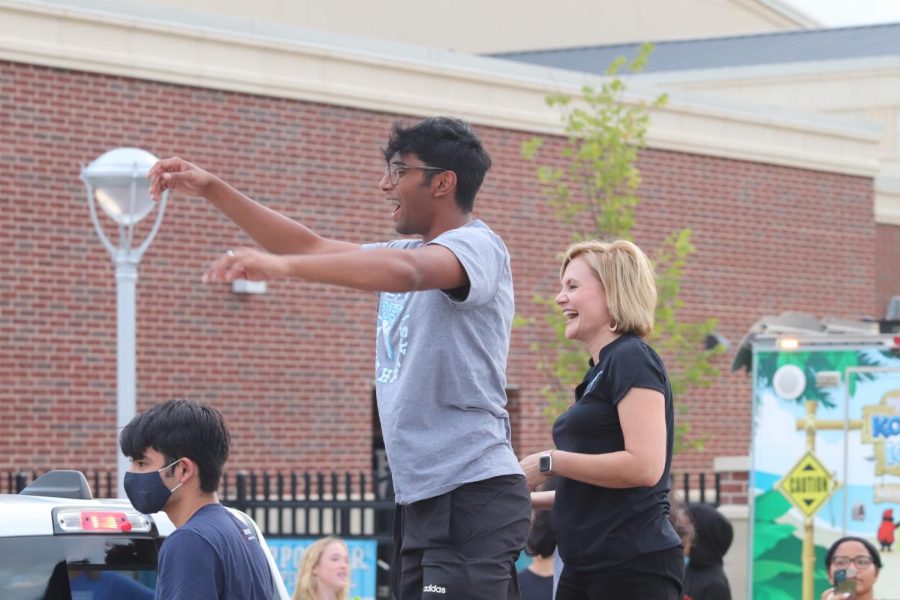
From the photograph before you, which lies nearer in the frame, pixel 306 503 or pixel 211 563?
pixel 211 563

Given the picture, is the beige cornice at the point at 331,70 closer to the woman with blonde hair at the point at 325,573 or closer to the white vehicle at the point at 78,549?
the woman with blonde hair at the point at 325,573

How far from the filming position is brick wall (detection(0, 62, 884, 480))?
51.8ft

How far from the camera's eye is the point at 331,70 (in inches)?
709

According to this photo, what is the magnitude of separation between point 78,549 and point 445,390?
1138mm

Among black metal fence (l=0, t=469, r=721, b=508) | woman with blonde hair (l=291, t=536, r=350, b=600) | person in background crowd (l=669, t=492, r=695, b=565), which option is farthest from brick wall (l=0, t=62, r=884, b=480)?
person in background crowd (l=669, t=492, r=695, b=565)

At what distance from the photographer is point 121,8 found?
53.7 ft

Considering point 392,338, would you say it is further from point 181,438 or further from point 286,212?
point 286,212

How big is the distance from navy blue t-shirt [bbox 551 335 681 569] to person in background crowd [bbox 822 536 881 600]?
3738 millimetres

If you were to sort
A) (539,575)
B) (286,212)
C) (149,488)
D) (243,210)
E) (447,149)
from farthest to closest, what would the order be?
(286,212)
(539,575)
(149,488)
(447,149)
(243,210)

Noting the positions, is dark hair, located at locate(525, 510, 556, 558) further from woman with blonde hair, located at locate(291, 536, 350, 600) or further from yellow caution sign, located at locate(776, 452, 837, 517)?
yellow caution sign, located at locate(776, 452, 837, 517)

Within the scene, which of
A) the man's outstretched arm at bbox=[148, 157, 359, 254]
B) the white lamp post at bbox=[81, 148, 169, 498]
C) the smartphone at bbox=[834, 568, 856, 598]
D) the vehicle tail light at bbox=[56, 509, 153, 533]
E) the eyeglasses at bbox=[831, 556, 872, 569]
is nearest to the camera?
the man's outstretched arm at bbox=[148, 157, 359, 254]

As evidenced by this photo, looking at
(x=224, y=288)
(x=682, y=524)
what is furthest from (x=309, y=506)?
(x=682, y=524)

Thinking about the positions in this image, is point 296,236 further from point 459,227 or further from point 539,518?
point 539,518

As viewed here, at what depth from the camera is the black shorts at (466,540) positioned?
13.1 ft
